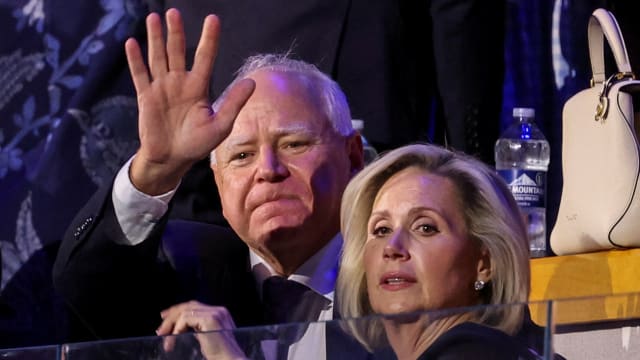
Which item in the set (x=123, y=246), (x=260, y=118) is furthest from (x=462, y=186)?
(x=123, y=246)

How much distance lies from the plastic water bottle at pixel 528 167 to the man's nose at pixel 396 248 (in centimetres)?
71

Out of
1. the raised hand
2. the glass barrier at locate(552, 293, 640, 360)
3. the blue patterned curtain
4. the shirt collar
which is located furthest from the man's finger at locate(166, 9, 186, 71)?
the blue patterned curtain

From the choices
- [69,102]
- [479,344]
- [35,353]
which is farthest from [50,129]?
[479,344]

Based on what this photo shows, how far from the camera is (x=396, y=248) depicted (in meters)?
2.03

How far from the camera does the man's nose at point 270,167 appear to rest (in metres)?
2.39

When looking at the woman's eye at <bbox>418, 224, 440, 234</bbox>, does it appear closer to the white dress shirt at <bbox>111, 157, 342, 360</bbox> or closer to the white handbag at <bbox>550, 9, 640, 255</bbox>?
the white dress shirt at <bbox>111, 157, 342, 360</bbox>

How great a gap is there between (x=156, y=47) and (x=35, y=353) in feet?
2.39

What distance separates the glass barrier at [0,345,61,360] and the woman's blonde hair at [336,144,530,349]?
0.59m

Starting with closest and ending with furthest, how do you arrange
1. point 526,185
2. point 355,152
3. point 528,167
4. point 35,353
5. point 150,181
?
point 35,353, point 150,181, point 355,152, point 526,185, point 528,167

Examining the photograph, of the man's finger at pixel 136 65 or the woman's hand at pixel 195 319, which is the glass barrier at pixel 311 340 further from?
the man's finger at pixel 136 65

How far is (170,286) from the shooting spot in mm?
2502

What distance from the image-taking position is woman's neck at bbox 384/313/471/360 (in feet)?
4.37

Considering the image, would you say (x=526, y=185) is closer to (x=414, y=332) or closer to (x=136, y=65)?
(x=136, y=65)

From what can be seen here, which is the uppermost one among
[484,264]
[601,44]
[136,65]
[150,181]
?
[136,65]
